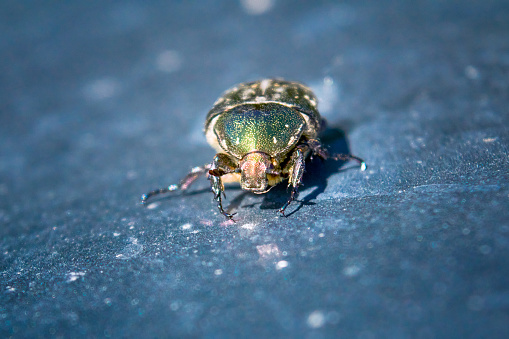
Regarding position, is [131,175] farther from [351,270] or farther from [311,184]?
[351,270]

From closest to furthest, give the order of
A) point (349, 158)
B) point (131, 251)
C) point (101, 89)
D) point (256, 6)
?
1. point (131, 251)
2. point (349, 158)
3. point (101, 89)
4. point (256, 6)

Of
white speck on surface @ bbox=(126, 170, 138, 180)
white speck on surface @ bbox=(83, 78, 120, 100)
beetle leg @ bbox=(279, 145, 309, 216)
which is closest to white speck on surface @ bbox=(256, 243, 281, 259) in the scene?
beetle leg @ bbox=(279, 145, 309, 216)

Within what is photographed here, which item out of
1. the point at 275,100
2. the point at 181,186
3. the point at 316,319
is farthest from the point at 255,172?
the point at 316,319

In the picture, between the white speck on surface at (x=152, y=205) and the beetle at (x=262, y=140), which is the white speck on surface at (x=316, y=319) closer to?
the beetle at (x=262, y=140)

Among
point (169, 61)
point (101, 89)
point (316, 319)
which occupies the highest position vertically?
point (169, 61)

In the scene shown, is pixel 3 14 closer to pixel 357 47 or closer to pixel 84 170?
pixel 84 170

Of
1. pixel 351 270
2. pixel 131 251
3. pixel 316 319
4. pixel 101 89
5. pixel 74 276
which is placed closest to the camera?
pixel 316 319

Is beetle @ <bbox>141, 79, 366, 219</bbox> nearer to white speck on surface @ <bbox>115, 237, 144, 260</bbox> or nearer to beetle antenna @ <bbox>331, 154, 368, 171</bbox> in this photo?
beetle antenna @ <bbox>331, 154, 368, 171</bbox>

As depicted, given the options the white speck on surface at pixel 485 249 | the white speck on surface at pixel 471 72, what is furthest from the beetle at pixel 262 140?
the white speck on surface at pixel 471 72
